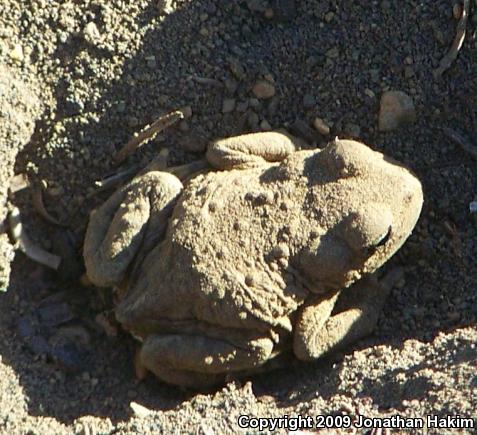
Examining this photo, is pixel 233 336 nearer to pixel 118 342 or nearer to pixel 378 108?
pixel 118 342

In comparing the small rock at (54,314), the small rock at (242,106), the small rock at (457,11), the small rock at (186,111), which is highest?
the small rock at (457,11)

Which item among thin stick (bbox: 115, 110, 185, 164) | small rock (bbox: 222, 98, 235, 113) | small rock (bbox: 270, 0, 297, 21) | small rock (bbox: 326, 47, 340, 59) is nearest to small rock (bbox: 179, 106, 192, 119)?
thin stick (bbox: 115, 110, 185, 164)

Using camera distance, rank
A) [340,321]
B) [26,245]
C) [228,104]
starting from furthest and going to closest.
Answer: [228,104] < [26,245] < [340,321]

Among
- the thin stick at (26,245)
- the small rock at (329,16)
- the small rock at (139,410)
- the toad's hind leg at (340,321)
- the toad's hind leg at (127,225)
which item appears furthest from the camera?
the small rock at (329,16)

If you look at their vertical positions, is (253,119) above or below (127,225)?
above

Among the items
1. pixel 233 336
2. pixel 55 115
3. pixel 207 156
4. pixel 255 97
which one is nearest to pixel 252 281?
pixel 233 336

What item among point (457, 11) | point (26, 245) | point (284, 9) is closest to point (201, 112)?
point (284, 9)

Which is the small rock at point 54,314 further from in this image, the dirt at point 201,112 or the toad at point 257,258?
the toad at point 257,258

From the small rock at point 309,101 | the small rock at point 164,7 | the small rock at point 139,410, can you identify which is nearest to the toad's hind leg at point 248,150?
the small rock at point 309,101

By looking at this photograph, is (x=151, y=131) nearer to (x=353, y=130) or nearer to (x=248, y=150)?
(x=248, y=150)
